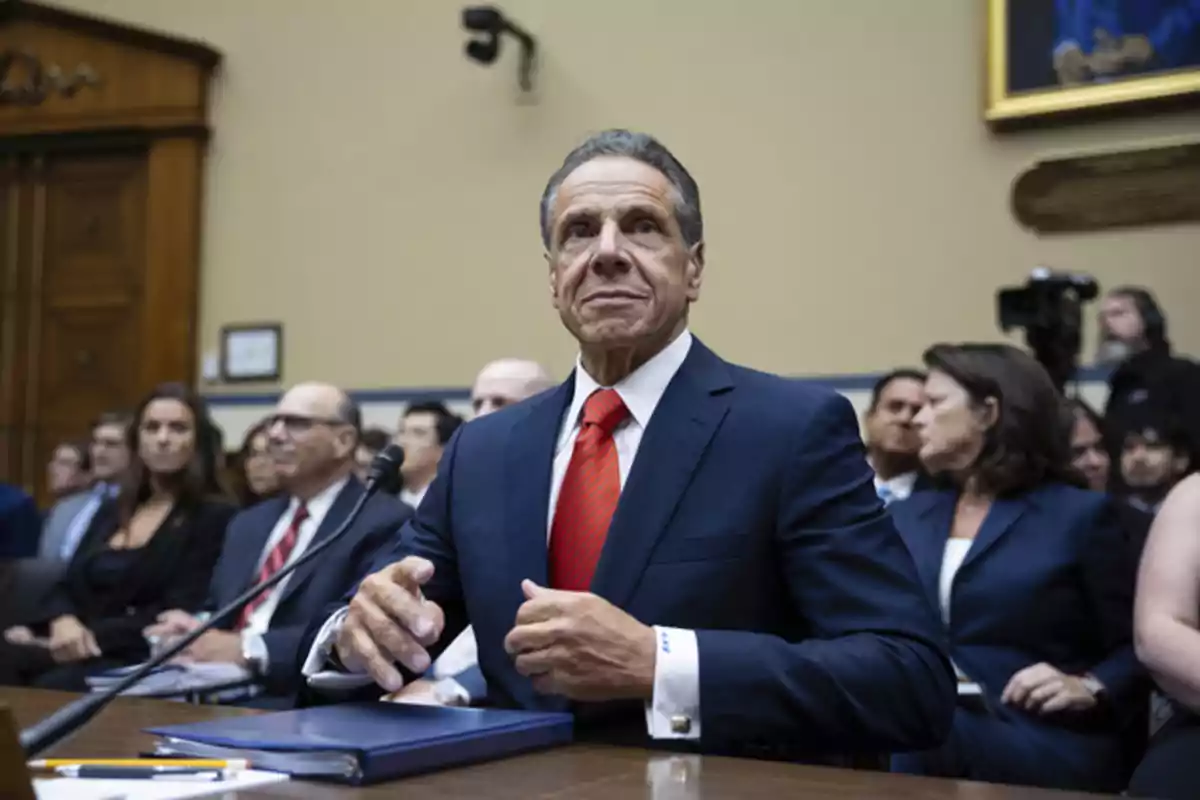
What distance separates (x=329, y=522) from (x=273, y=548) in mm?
220

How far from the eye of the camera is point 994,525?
2422 millimetres

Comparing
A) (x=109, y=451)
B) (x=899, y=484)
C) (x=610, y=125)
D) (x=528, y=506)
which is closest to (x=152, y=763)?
(x=528, y=506)

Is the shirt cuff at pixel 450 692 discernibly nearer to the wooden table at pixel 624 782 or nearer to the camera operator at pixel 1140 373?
the wooden table at pixel 624 782

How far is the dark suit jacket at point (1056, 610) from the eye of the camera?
7.48 ft

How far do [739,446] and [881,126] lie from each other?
418cm

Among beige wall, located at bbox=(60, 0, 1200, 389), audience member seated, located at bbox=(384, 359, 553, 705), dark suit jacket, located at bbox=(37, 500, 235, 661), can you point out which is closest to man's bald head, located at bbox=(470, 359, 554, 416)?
audience member seated, located at bbox=(384, 359, 553, 705)

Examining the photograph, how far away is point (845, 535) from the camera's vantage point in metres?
1.40

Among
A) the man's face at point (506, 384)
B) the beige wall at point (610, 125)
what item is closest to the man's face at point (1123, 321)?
the beige wall at point (610, 125)

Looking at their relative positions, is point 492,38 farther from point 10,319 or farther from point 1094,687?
point 1094,687

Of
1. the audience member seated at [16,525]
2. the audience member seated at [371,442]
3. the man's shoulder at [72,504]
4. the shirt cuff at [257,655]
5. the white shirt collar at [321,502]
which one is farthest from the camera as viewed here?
the man's shoulder at [72,504]

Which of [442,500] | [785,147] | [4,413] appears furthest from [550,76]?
[442,500]

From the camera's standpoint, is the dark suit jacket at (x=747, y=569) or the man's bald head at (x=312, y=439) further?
the man's bald head at (x=312, y=439)

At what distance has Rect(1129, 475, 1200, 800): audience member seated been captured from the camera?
77.4 inches

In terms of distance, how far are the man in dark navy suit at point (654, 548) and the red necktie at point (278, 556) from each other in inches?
64.5
